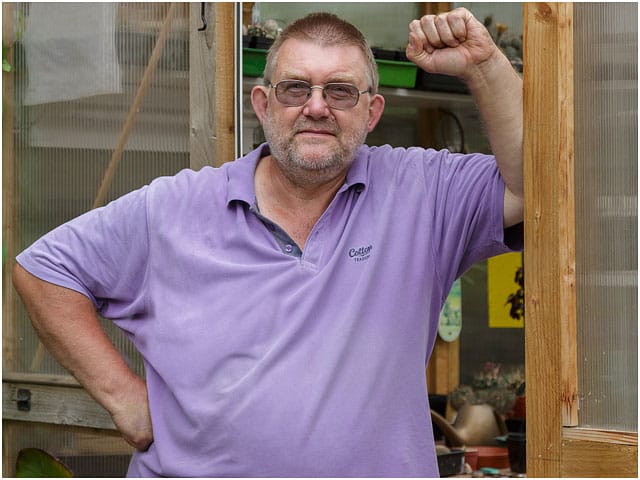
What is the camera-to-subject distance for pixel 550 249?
195 centimetres

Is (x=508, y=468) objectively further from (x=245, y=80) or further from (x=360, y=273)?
(x=360, y=273)

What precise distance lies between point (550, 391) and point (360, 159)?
2.82 feet

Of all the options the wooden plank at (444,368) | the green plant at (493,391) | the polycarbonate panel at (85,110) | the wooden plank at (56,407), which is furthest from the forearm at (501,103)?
the wooden plank at (444,368)

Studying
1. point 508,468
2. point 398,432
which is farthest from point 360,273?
point 508,468

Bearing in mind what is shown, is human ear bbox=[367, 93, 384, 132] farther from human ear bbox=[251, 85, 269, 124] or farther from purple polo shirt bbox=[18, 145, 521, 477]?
human ear bbox=[251, 85, 269, 124]

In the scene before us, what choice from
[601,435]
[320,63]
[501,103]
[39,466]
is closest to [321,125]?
[320,63]

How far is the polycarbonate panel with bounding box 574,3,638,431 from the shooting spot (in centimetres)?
189

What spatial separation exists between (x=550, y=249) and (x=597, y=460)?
0.37m

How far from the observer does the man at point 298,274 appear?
7.59 ft

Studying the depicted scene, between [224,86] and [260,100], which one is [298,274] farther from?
[224,86]

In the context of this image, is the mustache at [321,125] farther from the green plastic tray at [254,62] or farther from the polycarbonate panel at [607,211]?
the green plastic tray at [254,62]

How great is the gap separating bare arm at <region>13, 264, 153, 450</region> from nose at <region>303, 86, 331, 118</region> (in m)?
0.69

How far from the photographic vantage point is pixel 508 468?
4195mm

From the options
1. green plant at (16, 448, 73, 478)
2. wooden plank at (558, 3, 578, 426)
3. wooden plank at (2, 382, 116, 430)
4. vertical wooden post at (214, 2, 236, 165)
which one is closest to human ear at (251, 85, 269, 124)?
vertical wooden post at (214, 2, 236, 165)
